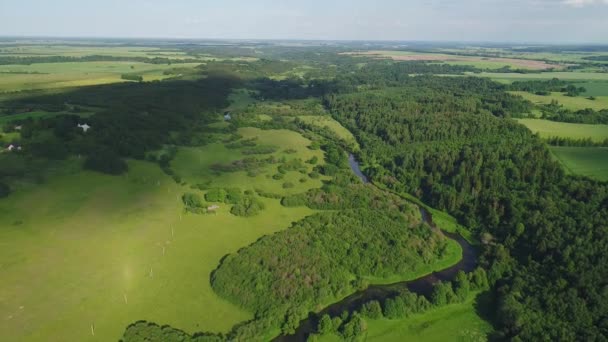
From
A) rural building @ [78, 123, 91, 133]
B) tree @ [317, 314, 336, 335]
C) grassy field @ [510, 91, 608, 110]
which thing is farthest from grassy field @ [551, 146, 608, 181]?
rural building @ [78, 123, 91, 133]

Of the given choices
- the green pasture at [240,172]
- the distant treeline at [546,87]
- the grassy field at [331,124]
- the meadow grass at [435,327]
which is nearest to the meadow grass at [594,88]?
the distant treeline at [546,87]

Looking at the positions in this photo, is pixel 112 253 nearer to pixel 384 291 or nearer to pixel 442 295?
pixel 384 291

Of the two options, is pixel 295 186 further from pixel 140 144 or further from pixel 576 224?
pixel 576 224

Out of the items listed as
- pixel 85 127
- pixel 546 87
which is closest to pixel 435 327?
pixel 85 127

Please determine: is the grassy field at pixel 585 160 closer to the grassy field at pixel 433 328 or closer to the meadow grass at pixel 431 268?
the meadow grass at pixel 431 268

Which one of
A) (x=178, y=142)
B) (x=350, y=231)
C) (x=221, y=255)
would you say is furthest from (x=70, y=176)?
(x=350, y=231)

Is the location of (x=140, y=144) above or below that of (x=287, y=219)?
above
